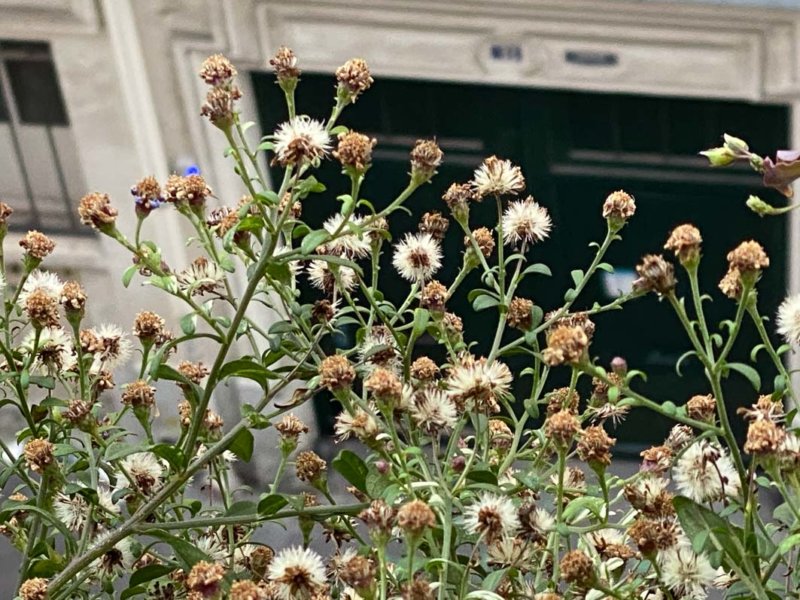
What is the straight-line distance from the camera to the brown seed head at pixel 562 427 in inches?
26.0

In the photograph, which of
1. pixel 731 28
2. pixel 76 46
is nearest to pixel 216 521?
pixel 731 28

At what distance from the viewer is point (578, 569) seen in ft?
2.09

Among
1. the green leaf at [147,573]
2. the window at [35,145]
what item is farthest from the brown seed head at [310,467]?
the window at [35,145]

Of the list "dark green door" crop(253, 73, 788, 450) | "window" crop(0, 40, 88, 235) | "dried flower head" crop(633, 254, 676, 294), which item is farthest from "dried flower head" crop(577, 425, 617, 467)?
"window" crop(0, 40, 88, 235)

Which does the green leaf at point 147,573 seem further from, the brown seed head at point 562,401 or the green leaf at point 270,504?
the brown seed head at point 562,401

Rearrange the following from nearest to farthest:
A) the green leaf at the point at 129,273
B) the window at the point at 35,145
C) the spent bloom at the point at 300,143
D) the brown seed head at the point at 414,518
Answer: the brown seed head at the point at 414,518
the spent bloom at the point at 300,143
the green leaf at the point at 129,273
the window at the point at 35,145

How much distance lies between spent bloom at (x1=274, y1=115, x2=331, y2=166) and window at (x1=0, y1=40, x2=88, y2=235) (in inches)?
89.7

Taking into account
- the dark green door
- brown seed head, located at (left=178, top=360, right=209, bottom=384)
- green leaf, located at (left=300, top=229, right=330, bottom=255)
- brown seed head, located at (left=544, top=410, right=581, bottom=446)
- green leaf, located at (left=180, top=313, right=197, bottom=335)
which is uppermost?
green leaf, located at (left=300, top=229, right=330, bottom=255)

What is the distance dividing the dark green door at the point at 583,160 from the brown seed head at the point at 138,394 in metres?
1.85

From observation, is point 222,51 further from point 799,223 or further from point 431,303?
point 431,303

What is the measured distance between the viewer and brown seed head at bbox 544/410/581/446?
0.66 meters

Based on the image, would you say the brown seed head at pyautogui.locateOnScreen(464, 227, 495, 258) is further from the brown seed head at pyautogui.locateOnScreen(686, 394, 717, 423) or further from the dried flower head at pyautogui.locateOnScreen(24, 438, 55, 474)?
the dried flower head at pyautogui.locateOnScreen(24, 438, 55, 474)

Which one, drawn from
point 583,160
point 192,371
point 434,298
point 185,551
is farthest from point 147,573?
point 583,160

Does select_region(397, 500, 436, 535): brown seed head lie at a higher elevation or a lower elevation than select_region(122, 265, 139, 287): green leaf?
lower
